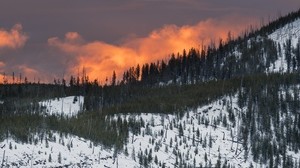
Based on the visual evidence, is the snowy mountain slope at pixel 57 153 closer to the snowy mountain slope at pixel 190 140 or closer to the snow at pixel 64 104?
the snowy mountain slope at pixel 190 140

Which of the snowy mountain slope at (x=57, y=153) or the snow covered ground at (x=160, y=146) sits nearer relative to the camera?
the snowy mountain slope at (x=57, y=153)

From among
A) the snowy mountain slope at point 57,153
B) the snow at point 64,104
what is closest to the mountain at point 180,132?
the snowy mountain slope at point 57,153

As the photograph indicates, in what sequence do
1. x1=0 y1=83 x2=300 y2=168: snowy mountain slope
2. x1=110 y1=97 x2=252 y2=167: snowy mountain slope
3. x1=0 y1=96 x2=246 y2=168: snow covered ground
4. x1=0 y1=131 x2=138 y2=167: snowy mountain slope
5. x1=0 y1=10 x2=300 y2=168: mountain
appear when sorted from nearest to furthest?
1. x1=0 y1=131 x2=138 y2=167: snowy mountain slope
2. x1=0 y1=96 x2=246 y2=168: snow covered ground
3. x1=0 y1=83 x2=300 y2=168: snowy mountain slope
4. x1=0 y1=10 x2=300 y2=168: mountain
5. x1=110 y1=97 x2=252 y2=167: snowy mountain slope

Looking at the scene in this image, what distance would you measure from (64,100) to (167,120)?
7743 centimetres

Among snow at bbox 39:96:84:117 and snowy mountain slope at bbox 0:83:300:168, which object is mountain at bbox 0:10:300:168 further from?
snow at bbox 39:96:84:117

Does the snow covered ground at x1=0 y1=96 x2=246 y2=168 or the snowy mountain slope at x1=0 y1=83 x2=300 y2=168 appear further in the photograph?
the snowy mountain slope at x1=0 y1=83 x2=300 y2=168

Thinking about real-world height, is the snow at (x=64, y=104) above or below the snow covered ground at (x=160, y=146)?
above

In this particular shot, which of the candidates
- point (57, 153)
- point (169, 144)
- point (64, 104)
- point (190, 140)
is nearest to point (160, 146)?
point (169, 144)

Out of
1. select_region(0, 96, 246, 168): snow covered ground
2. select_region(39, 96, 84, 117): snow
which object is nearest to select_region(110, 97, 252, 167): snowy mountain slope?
select_region(0, 96, 246, 168): snow covered ground

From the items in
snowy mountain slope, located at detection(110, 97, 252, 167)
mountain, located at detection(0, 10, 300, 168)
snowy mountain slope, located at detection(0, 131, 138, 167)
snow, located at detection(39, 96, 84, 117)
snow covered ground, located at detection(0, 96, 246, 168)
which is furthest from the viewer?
snow, located at detection(39, 96, 84, 117)

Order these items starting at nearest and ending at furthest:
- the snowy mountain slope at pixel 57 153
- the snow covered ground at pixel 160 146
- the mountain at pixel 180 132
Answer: the snowy mountain slope at pixel 57 153 → the snow covered ground at pixel 160 146 → the mountain at pixel 180 132

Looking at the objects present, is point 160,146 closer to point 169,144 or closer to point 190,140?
point 169,144

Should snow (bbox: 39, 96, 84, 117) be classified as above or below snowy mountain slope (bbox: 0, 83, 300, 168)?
above

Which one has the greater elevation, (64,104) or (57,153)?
(64,104)
